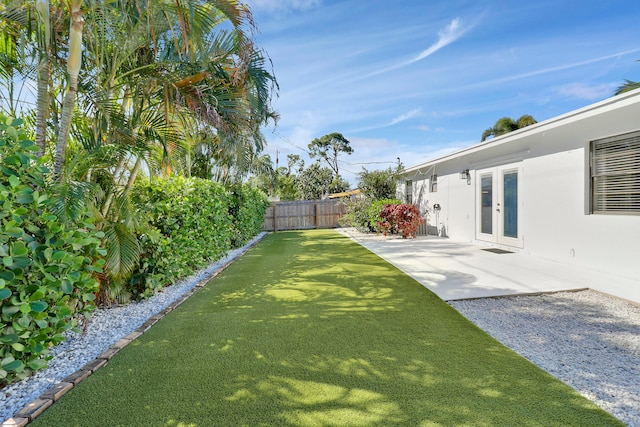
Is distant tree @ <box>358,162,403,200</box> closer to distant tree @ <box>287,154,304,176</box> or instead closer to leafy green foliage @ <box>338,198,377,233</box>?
leafy green foliage @ <box>338,198,377,233</box>

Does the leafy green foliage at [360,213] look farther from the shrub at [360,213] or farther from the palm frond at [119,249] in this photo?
the palm frond at [119,249]

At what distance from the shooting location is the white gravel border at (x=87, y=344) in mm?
2432

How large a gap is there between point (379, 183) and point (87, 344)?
13.2m

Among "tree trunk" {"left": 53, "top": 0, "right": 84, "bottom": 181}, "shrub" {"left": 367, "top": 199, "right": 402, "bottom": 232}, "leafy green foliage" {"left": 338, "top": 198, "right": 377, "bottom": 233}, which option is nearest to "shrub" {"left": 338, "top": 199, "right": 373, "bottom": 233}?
"leafy green foliage" {"left": 338, "top": 198, "right": 377, "bottom": 233}

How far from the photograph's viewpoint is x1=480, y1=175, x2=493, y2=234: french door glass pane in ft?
31.0

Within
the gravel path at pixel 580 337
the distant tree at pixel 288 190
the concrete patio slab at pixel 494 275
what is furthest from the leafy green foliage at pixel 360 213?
the distant tree at pixel 288 190

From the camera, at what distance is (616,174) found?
216 inches

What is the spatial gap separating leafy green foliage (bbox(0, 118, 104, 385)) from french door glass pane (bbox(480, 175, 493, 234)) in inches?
383

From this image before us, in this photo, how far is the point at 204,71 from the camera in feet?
15.0

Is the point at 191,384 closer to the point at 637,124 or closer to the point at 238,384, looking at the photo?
the point at 238,384

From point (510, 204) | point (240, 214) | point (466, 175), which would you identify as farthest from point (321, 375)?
point (466, 175)

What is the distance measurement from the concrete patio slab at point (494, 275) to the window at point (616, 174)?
119 cm

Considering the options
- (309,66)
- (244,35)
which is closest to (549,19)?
(309,66)

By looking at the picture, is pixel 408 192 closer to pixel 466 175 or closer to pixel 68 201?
pixel 466 175
